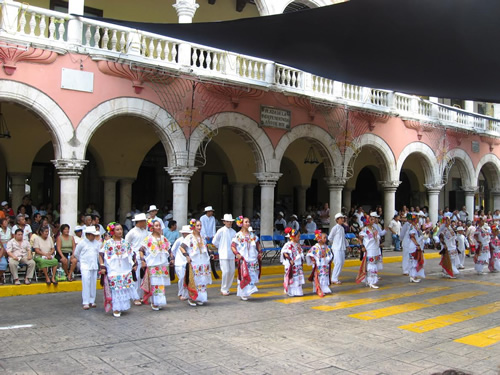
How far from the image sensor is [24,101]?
11.9m

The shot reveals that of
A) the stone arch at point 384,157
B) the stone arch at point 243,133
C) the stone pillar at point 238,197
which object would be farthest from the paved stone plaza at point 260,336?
the stone arch at point 384,157

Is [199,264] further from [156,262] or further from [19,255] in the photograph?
[19,255]

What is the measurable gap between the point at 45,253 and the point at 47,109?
350 cm

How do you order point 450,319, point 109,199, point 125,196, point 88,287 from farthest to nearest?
point 125,196 < point 109,199 < point 88,287 < point 450,319

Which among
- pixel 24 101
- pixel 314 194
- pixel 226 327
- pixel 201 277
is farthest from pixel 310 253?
pixel 314 194

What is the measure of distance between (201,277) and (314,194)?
54.1 ft

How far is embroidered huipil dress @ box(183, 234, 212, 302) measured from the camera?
31.4 ft

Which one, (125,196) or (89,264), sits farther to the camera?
(125,196)

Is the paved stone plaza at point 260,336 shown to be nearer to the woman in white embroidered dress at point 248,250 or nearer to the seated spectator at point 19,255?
the woman in white embroidered dress at point 248,250

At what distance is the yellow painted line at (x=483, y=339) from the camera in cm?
708

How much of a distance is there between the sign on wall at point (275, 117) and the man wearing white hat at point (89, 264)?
7.95m

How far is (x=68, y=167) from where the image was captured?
12.5 meters

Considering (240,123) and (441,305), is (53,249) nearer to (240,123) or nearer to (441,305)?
(240,123)

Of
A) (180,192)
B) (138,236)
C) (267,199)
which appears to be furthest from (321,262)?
(267,199)
